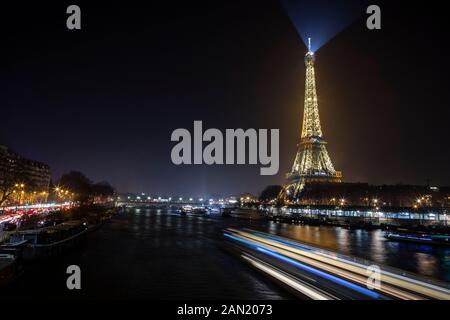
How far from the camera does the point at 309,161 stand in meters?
110

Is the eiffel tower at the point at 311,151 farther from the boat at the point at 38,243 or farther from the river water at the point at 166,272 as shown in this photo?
the boat at the point at 38,243

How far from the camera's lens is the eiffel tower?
109188 mm

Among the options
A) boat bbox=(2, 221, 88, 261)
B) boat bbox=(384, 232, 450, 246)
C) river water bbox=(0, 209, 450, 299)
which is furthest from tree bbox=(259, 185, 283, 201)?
boat bbox=(2, 221, 88, 261)

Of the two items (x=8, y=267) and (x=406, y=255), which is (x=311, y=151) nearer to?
(x=406, y=255)

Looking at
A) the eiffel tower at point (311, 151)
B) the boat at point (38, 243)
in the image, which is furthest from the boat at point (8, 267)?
the eiffel tower at point (311, 151)

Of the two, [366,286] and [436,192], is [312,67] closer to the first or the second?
[436,192]

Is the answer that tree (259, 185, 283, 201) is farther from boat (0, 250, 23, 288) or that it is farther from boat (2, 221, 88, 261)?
boat (0, 250, 23, 288)

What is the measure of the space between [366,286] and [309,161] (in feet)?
327

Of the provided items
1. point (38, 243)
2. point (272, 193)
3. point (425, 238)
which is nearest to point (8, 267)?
point (38, 243)

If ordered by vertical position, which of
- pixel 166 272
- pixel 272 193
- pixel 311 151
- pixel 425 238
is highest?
pixel 311 151

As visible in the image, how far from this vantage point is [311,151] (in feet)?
360

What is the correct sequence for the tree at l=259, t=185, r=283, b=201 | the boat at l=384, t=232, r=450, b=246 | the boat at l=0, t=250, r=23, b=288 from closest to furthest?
Answer: the boat at l=0, t=250, r=23, b=288 < the boat at l=384, t=232, r=450, b=246 < the tree at l=259, t=185, r=283, b=201

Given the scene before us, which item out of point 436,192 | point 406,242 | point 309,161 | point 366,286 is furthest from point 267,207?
point 366,286

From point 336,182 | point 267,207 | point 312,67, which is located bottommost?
point 267,207
